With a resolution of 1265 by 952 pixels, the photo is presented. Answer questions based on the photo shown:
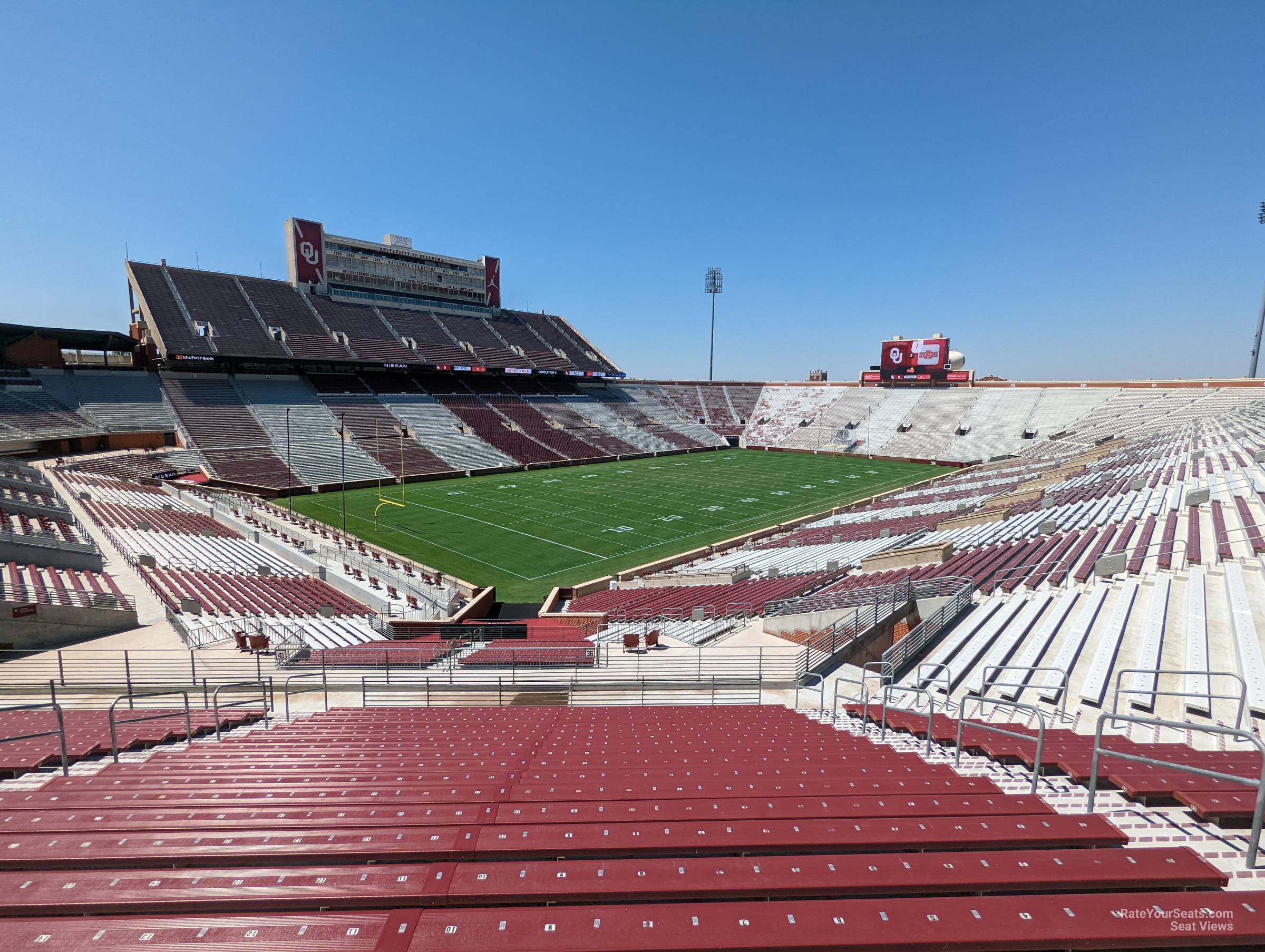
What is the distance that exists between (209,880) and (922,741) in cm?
693

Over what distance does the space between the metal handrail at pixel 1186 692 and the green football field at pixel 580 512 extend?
59.6 ft

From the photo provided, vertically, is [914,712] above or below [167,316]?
below

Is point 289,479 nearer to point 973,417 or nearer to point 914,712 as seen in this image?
point 914,712

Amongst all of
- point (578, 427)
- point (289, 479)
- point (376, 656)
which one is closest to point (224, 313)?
point (289, 479)

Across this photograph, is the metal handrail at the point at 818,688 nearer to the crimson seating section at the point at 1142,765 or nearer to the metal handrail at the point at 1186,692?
the crimson seating section at the point at 1142,765

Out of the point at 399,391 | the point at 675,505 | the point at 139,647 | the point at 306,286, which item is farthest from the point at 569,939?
the point at 306,286

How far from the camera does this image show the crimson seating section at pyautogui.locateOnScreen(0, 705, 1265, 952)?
113 inches

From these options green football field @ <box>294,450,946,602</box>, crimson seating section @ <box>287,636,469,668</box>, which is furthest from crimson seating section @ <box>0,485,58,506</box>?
crimson seating section @ <box>287,636,469,668</box>

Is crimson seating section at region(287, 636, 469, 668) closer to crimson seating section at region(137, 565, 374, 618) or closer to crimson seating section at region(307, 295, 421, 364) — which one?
crimson seating section at region(137, 565, 374, 618)

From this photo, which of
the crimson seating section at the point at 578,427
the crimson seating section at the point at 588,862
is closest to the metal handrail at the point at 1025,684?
the crimson seating section at the point at 588,862

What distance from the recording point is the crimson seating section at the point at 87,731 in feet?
22.9

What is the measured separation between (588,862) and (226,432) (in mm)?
50448

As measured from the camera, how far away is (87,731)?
323 inches

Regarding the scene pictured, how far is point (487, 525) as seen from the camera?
103ft
